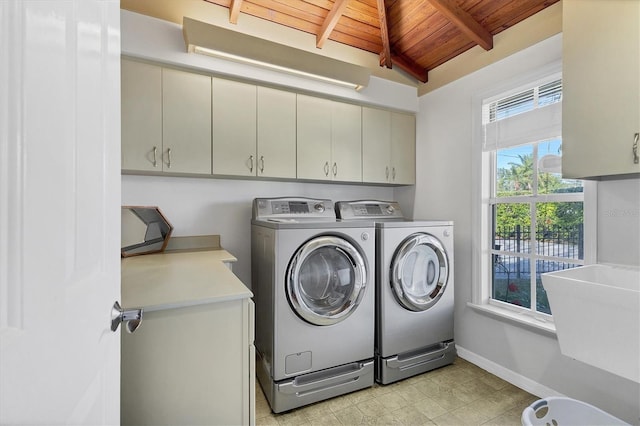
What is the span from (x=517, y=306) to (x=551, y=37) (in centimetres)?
198

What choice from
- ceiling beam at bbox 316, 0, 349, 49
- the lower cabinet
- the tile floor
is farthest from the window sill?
ceiling beam at bbox 316, 0, 349, 49

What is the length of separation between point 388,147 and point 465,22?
116 centimetres

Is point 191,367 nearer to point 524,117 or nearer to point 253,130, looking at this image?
point 253,130

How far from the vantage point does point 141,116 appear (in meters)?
1.99

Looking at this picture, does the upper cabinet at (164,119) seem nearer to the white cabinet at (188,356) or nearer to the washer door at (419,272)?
the white cabinet at (188,356)

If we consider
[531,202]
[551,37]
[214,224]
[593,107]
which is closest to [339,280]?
[214,224]

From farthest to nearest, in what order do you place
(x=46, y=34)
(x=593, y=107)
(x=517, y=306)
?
(x=517, y=306) < (x=593, y=107) < (x=46, y=34)

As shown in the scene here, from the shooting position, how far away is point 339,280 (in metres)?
2.14

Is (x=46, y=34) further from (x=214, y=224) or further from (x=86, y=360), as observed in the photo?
(x=214, y=224)

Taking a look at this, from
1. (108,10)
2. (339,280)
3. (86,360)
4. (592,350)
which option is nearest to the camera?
(86,360)

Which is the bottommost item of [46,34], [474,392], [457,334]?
[474,392]

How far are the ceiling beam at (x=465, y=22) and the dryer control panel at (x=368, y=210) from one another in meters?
1.59

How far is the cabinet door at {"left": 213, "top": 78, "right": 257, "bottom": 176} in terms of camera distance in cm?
222

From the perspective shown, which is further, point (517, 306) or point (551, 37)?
point (517, 306)
